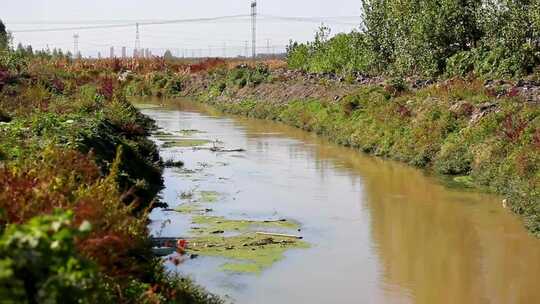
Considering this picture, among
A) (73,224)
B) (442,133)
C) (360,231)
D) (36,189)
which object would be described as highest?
(36,189)

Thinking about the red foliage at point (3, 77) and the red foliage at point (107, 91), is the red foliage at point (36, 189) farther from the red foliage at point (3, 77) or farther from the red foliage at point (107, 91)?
the red foliage at point (107, 91)

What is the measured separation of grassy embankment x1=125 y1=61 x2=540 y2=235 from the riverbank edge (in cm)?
3

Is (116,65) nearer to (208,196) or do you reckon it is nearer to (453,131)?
(453,131)

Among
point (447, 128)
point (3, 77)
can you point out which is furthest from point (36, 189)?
point (3, 77)

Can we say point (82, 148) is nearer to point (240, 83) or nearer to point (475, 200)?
point (475, 200)

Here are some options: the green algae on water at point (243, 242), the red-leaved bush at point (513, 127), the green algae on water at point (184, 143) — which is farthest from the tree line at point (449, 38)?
the green algae on water at point (243, 242)

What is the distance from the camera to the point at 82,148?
12.9 m

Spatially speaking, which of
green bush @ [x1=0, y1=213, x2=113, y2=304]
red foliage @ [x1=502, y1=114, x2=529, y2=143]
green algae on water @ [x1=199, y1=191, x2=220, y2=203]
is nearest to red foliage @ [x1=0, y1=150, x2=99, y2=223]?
green bush @ [x1=0, y1=213, x2=113, y2=304]

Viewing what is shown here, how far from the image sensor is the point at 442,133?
21844mm

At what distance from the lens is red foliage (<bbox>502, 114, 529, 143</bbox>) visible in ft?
59.4

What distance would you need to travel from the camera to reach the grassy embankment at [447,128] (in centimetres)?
1672

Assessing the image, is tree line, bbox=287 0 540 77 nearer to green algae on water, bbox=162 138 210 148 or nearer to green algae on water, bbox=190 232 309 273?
green algae on water, bbox=162 138 210 148

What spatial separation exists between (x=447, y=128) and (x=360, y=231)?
901 cm

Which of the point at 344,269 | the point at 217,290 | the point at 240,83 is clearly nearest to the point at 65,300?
the point at 217,290
